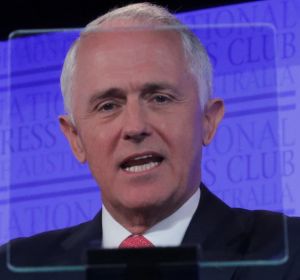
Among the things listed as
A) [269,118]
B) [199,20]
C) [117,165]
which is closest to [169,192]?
[117,165]

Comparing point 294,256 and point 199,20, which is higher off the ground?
point 199,20

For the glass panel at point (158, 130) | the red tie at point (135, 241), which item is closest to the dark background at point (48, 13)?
the glass panel at point (158, 130)

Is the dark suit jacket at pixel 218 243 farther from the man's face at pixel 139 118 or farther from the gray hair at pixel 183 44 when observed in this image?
the gray hair at pixel 183 44

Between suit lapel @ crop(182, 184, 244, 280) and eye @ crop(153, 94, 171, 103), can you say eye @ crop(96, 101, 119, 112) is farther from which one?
suit lapel @ crop(182, 184, 244, 280)

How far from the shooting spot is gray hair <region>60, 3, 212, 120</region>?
1.52m

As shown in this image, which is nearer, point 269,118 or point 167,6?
point 269,118

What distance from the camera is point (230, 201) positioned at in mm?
1525

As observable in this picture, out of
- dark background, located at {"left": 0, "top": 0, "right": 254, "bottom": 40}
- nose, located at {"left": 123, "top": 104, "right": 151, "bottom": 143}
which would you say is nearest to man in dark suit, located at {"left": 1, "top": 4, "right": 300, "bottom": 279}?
nose, located at {"left": 123, "top": 104, "right": 151, "bottom": 143}

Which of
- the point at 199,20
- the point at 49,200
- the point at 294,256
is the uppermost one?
the point at 199,20

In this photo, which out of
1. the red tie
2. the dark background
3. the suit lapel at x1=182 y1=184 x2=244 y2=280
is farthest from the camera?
the dark background

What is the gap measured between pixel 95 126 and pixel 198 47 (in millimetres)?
228

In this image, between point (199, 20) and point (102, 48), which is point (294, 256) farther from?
point (199, 20)

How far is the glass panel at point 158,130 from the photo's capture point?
1.44 meters

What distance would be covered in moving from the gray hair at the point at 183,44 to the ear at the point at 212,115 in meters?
0.01
